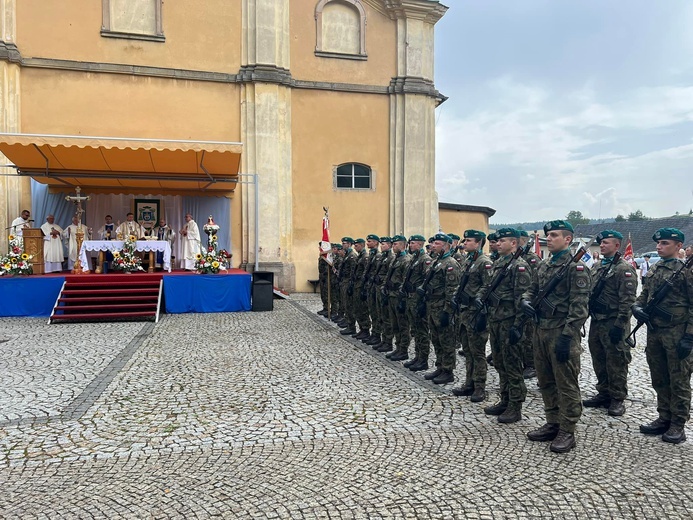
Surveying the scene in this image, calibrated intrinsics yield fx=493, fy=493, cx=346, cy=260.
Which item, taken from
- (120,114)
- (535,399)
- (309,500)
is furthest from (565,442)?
(120,114)

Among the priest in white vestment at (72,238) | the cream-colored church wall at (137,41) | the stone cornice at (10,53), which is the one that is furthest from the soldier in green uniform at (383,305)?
the stone cornice at (10,53)

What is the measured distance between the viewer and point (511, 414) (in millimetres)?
4820

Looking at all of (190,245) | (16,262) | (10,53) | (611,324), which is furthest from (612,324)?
(10,53)

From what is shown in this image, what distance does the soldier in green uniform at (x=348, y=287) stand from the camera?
9688mm

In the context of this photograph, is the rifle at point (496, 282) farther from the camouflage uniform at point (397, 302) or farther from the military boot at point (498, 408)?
the camouflage uniform at point (397, 302)

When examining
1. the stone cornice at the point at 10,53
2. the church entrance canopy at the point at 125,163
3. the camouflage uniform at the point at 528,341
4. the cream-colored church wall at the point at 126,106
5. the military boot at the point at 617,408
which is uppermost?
the stone cornice at the point at 10,53

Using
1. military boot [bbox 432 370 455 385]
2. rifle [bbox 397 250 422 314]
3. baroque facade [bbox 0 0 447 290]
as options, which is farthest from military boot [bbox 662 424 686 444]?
baroque facade [bbox 0 0 447 290]

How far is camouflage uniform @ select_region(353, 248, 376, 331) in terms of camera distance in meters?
9.07

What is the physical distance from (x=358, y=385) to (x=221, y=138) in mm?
11964

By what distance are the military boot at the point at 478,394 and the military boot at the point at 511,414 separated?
554 millimetres

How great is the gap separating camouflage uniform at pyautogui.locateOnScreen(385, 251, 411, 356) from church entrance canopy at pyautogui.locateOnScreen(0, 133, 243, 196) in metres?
6.37

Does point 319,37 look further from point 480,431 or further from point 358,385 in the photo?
point 480,431

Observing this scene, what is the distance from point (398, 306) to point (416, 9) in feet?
45.2

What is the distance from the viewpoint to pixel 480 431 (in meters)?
4.57
